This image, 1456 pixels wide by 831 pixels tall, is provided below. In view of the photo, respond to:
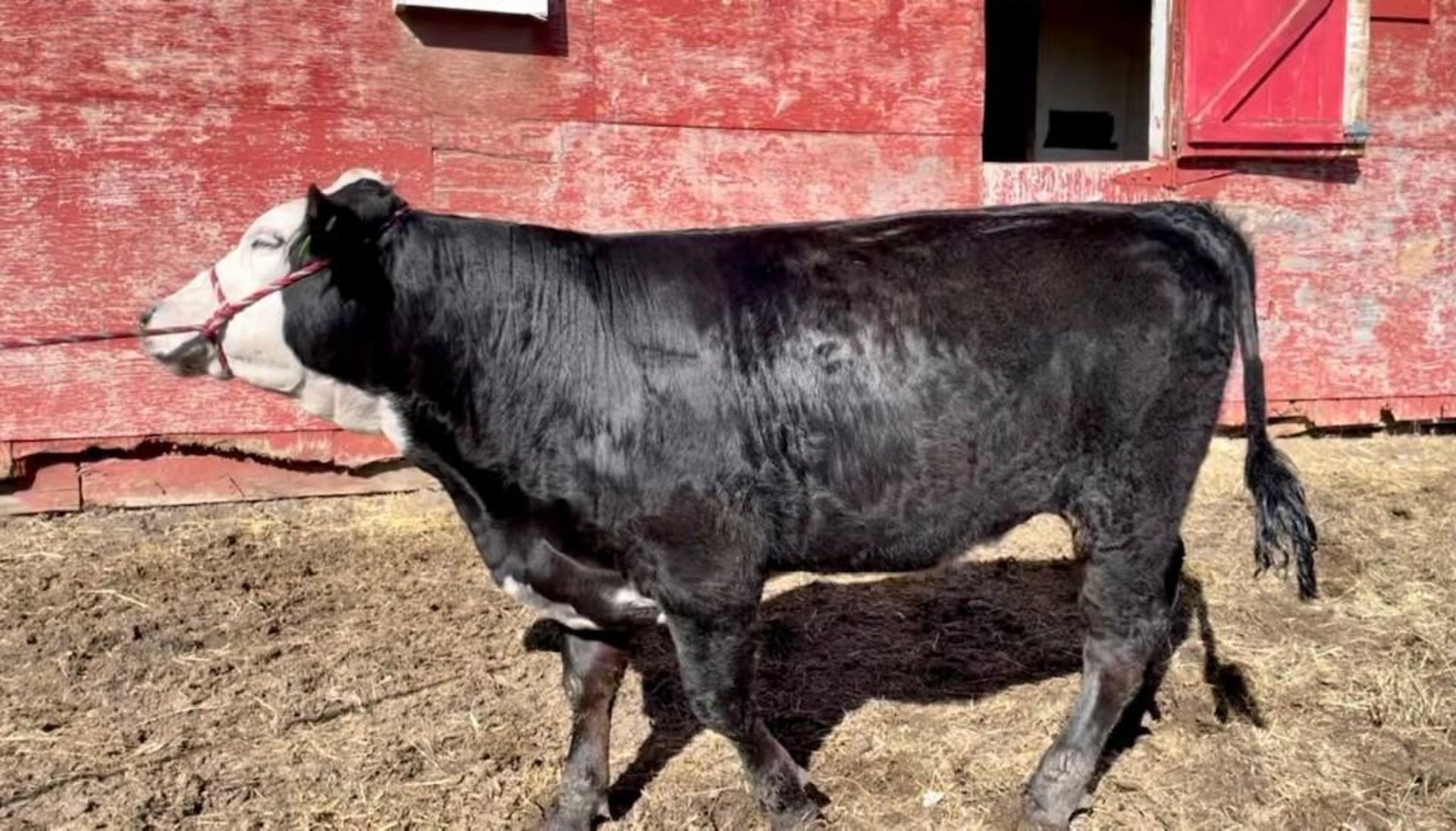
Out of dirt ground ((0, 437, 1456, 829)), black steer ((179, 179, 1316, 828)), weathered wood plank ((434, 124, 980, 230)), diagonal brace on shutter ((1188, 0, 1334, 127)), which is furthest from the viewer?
diagonal brace on shutter ((1188, 0, 1334, 127))

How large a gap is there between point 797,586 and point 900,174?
8.61 ft

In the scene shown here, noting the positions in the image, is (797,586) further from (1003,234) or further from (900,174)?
(900,174)

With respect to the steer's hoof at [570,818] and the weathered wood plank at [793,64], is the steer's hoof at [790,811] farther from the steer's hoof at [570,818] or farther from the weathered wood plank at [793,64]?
the weathered wood plank at [793,64]

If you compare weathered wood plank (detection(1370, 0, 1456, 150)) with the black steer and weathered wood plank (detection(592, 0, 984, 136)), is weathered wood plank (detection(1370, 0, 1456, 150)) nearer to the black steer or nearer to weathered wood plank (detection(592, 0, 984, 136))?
weathered wood plank (detection(592, 0, 984, 136))

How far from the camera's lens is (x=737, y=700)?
274cm

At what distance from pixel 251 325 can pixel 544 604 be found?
0.98m

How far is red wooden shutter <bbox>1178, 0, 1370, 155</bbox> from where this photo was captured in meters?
6.00

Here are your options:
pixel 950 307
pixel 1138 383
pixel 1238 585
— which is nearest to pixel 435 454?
pixel 950 307

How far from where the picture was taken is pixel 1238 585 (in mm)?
4500

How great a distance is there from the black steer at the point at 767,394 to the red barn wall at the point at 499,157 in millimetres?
2928

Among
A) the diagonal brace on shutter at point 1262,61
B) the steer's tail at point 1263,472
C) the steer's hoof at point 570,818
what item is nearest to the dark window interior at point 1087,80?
the diagonal brace on shutter at point 1262,61

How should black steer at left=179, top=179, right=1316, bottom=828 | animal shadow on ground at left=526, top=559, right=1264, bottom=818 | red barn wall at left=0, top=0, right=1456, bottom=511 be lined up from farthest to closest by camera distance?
1. red barn wall at left=0, top=0, right=1456, bottom=511
2. animal shadow on ground at left=526, top=559, right=1264, bottom=818
3. black steer at left=179, top=179, right=1316, bottom=828

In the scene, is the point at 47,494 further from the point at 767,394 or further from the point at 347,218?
the point at 767,394

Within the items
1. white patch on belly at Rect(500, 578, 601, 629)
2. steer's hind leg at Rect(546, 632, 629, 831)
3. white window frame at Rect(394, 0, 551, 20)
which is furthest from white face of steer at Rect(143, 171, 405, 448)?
white window frame at Rect(394, 0, 551, 20)
